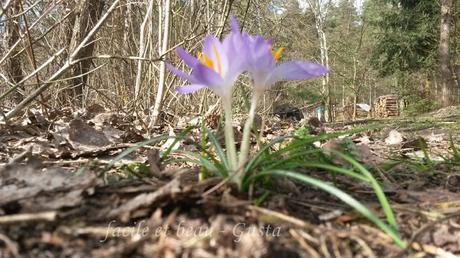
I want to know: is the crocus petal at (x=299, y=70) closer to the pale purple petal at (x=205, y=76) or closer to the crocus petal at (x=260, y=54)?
the crocus petal at (x=260, y=54)

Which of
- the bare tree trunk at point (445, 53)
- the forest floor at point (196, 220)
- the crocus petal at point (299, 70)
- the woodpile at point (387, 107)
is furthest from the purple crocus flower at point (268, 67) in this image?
the woodpile at point (387, 107)

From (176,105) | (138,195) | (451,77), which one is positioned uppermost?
(451,77)

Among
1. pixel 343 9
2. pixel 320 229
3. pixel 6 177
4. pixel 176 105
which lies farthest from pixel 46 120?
pixel 343 9

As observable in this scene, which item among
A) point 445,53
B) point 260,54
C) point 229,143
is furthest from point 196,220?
point 445,53

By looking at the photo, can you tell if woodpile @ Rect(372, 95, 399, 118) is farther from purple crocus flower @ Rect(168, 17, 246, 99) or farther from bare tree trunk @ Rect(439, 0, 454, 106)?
purple crocus flower @ Rect(168, 17, 246, 99)

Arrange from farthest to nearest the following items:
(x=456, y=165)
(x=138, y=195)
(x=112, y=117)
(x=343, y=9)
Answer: (x=343, y=9)
(x=112, y=117)
(x=456, y=165)
(x=138, y=195)

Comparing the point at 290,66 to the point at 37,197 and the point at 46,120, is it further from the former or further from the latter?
the point at 46,120
